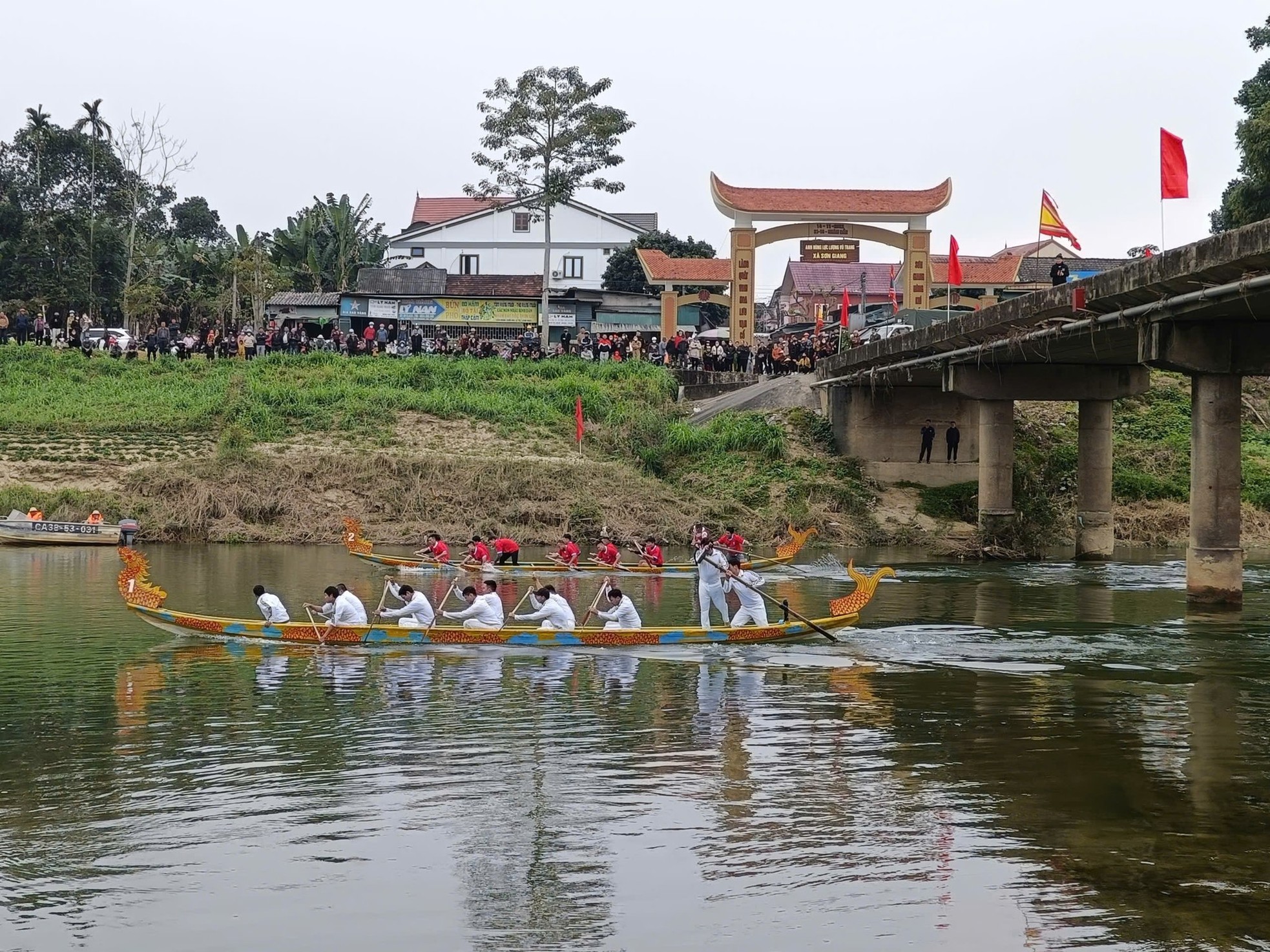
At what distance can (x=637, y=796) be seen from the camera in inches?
496

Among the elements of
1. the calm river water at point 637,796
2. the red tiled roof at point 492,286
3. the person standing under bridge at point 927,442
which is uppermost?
the red tiled roof at point 492,286

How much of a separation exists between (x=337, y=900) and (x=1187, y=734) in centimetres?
954

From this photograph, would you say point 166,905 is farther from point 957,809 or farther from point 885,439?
point 885,439

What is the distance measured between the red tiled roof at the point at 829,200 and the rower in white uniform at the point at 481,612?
35433mm

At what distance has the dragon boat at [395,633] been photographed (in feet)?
68.3

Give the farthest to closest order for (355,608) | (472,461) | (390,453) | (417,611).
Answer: (390,453) < (472,461) < (417,611) < (355,608)

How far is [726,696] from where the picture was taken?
57.7 ft

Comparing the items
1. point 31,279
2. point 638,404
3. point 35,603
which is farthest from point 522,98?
point 35,603

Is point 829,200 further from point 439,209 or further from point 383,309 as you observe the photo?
point 439,209

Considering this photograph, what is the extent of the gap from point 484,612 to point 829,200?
3749 centimetres

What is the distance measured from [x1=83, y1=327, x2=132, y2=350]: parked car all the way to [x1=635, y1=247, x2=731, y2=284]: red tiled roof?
23.3 metres

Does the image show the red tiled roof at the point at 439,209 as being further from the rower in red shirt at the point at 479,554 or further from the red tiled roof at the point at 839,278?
the rower in red shirt at the point at 479,554

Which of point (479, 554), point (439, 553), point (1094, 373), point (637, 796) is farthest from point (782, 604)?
point (1094, 373)

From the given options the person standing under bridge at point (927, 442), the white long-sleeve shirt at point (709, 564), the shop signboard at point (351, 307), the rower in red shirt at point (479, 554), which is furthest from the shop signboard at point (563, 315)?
the white long-sleeve shirt at point (709, 564)
